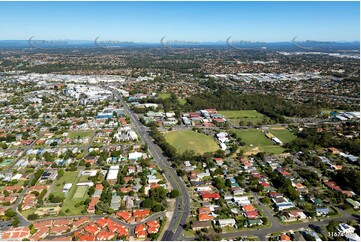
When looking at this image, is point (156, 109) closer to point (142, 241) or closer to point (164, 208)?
point (164, 208)

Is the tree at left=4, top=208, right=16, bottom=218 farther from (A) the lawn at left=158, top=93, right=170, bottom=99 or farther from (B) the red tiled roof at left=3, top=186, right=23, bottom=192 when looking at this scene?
(A) the lawn at left=158, top=93, right=170, bottom=99

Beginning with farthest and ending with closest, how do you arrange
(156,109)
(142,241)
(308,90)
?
(308,90)
(156,109)
(142,241)

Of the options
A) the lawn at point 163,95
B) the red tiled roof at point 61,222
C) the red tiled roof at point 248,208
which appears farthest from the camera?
the lawn at point 163,95

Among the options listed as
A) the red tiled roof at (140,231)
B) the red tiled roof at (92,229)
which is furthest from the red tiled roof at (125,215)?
the red tiled roof at (92,229)

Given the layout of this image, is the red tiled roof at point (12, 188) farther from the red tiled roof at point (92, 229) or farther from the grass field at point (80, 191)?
the red tiled roof at point (92, 229)

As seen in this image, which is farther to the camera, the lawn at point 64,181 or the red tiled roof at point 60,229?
the lawn at point 64,181

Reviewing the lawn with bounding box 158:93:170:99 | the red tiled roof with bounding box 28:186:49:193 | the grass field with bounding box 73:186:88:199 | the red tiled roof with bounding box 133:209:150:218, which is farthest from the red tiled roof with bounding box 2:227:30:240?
the lawn with bounding box 158:93:170:99

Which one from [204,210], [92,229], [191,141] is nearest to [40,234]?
[92,229]

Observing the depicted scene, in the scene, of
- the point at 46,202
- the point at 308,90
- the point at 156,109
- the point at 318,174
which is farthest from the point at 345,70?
the point at 46,202
